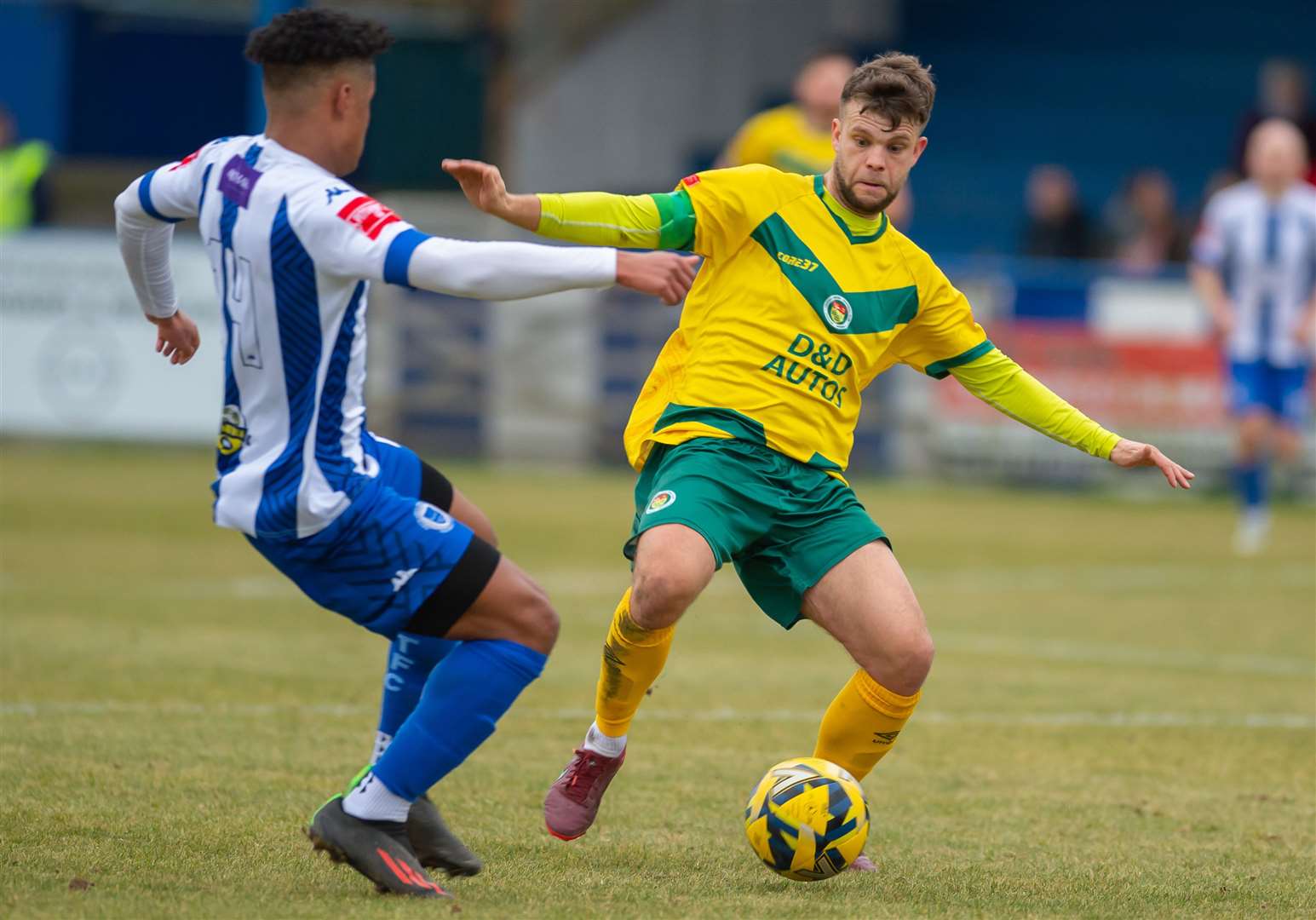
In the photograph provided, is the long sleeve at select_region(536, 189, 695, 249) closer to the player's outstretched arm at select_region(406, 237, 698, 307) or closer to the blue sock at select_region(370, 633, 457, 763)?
the player's outstretched arm at select_region(406, 237, 698, 307)

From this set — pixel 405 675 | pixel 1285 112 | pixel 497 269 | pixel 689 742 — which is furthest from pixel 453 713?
pixel 1285 112

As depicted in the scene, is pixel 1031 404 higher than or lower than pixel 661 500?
higher

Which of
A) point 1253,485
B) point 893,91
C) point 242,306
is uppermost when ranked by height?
point 893,91

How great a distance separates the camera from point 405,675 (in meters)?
4.92

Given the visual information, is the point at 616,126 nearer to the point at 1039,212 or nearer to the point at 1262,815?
the point at 1039,212

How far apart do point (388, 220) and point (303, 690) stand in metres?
3.52

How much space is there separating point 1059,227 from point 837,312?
563 inches

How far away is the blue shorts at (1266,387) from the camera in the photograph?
45.4 feet

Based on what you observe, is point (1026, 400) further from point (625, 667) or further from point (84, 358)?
point (84, 358)

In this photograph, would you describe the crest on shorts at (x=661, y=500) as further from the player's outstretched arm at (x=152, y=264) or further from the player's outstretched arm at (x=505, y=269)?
the player's outstretched arm at (x=152, y=264)

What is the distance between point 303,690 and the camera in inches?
292

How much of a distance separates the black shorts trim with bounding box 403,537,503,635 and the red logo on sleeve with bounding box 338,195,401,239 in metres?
0.76

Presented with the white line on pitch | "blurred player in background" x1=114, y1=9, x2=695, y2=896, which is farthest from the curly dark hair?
the white line on pitch

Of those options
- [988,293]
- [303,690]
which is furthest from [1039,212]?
[303,690]
